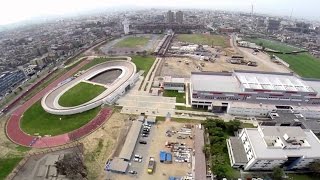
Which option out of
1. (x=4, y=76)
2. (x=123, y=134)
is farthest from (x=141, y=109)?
(x=4, y=76)

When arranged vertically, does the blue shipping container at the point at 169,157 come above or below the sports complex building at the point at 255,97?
below

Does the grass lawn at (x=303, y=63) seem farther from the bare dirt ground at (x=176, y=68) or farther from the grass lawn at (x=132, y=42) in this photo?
the grass lawn at (x=132, y=42)

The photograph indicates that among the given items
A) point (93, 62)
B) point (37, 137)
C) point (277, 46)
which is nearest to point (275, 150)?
point (37, 137)

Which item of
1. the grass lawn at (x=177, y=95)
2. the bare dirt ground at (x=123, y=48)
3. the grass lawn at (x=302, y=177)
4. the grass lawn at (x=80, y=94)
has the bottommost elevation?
the grass lawn at (x=302, y=177)

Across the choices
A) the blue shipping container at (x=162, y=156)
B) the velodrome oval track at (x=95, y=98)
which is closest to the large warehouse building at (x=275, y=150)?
the blue shipping container at (x=162, y=156)

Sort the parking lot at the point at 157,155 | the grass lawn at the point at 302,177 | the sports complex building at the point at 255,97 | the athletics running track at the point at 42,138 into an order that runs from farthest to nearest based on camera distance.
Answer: the sports complex building at the point at 255,97, the athletics running track at the point at 42,138, the grass lawn at the point at 302,177, the parking lot at the point at 157,155

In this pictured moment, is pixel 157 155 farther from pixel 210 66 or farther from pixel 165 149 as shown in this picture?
pixel 210 66

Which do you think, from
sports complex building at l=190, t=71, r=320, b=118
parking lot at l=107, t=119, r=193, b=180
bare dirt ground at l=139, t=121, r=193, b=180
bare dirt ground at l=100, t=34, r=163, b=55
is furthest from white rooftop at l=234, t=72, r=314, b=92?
bare dirt ground at l=100, t=34, r=163, b=55
